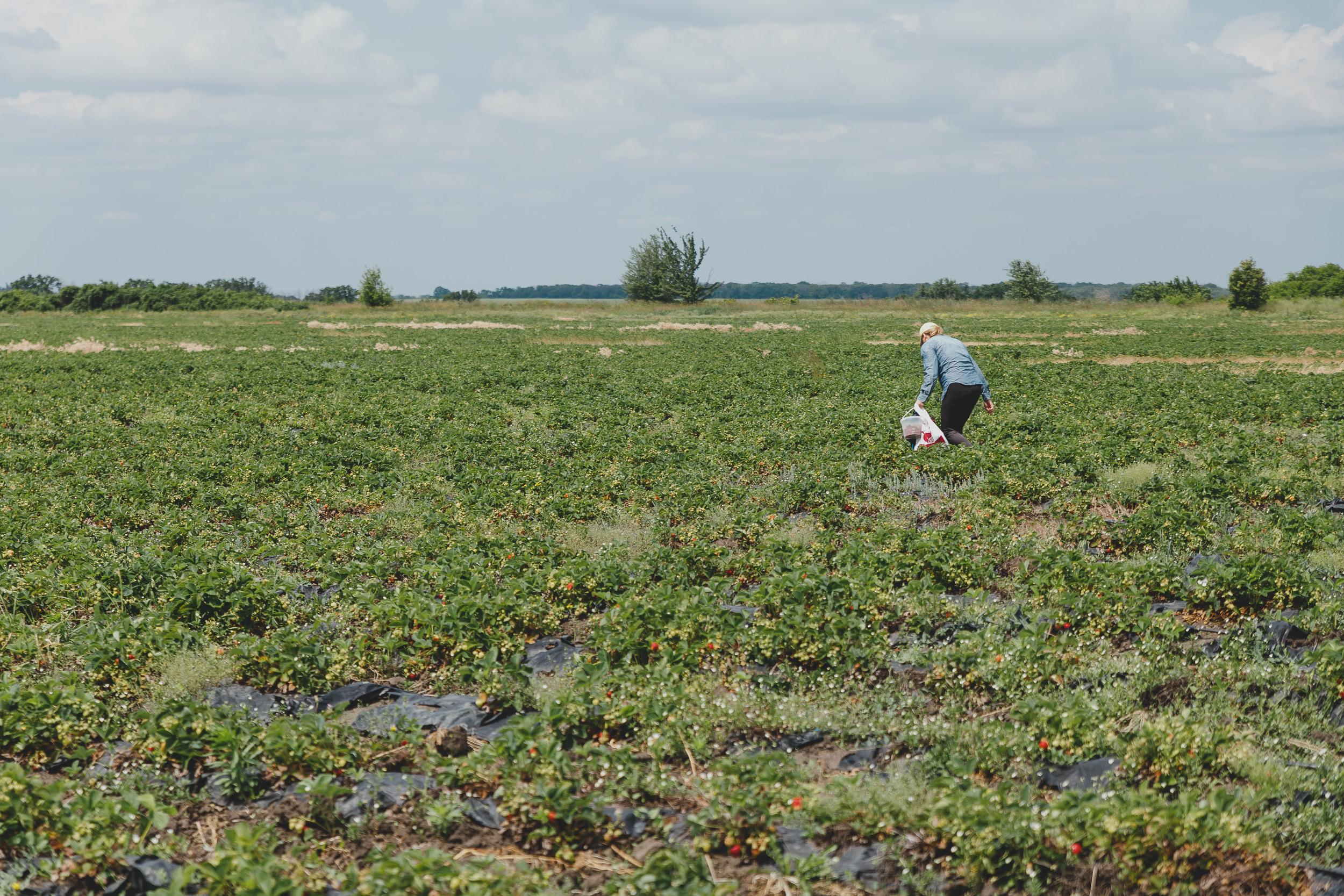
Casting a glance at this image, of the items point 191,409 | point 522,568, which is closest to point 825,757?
point 522,568

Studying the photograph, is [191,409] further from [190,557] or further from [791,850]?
[791,850]

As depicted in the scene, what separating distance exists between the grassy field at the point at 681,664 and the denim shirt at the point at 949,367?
953mm

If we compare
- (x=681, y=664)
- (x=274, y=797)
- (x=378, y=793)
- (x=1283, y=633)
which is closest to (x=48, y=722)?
(x=274, y=797)

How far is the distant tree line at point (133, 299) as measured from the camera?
277 feet

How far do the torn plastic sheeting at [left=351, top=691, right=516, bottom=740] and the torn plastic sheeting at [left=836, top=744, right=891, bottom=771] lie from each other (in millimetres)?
1885

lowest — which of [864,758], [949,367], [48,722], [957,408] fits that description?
[864,758]

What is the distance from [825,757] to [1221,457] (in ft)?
28.9

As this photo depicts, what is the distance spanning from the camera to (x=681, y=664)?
611cm

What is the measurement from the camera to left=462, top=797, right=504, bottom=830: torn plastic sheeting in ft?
15.6

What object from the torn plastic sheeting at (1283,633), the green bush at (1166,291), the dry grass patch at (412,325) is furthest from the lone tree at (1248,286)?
the torn plastic sheeting at (1283,633)

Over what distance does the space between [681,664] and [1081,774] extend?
90.4 inches

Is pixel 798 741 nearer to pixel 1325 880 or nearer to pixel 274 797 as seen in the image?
pixel 1325 880

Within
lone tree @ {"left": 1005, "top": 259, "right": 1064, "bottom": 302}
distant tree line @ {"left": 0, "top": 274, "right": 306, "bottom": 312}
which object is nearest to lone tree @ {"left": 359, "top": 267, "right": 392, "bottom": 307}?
distant tree line @ {"left": 0, "top": 274, "right": 306, "bottom": 312}

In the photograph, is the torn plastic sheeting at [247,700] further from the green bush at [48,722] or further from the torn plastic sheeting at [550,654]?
the torn plastic sheeting at [550,654]
